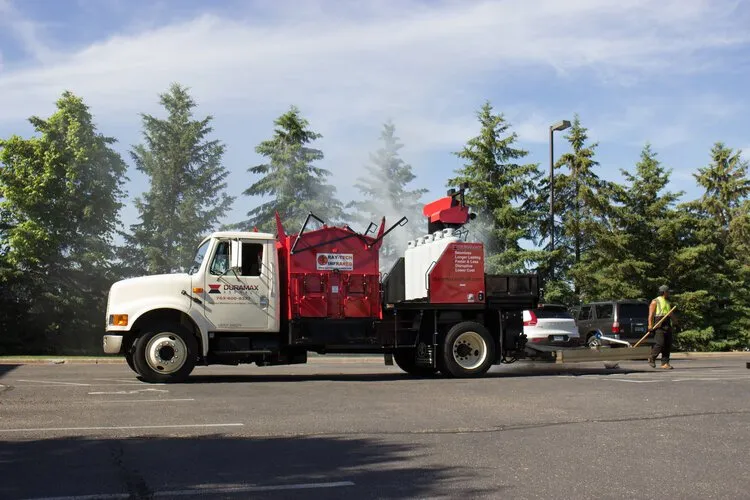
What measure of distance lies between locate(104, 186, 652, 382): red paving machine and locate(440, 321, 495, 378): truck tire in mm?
19

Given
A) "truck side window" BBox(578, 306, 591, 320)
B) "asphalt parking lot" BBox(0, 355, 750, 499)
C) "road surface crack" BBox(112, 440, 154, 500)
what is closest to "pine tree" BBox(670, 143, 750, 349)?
"truck side window" BBox(578, 306, 591, 320)

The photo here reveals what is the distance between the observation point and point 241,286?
44.0 feet

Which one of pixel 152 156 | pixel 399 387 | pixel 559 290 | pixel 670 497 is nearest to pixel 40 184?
pixel 152 156

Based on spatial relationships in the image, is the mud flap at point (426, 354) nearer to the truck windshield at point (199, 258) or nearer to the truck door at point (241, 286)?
the truck door at point (241, 286)

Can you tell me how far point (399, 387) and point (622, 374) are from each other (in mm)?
4945

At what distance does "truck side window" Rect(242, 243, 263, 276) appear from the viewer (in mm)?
13555

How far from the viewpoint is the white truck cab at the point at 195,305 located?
12.8 metres

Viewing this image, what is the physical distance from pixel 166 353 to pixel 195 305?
91 cm

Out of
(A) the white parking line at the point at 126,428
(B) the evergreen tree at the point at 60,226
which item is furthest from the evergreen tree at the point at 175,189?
(A) the white parking line at the point at 126,428

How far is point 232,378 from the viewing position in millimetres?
14141

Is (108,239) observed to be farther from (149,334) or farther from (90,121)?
(149,334)

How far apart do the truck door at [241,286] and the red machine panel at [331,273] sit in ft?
1.19

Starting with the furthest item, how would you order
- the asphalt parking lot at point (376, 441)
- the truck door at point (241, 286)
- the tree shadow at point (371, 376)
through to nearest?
the tree shadow at point (371, 376), the truck door at point (241, 286), the asphalt parking lot at point (376, 441)

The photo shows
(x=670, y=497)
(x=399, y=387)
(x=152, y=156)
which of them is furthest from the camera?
(x=152, y=156)
